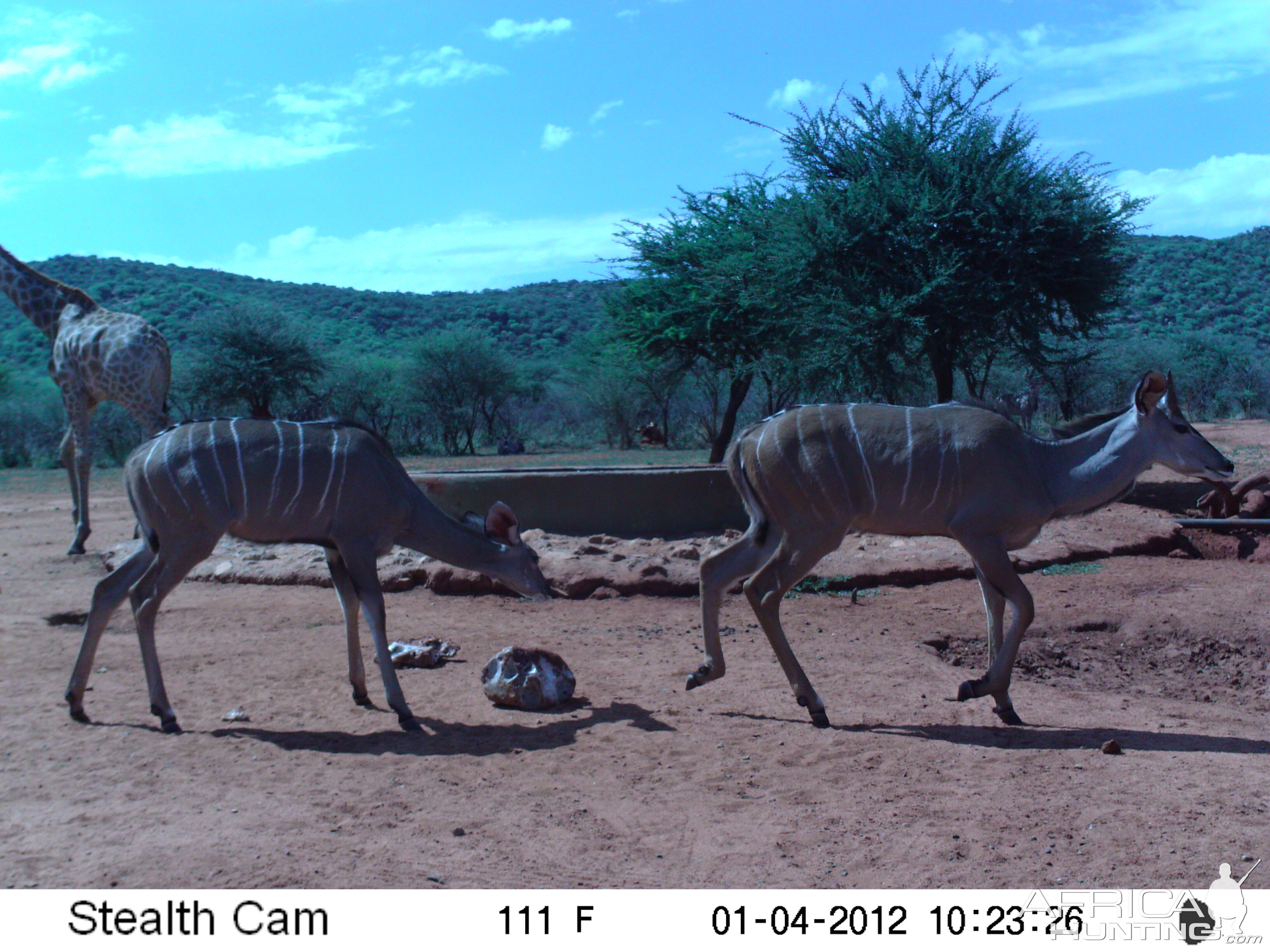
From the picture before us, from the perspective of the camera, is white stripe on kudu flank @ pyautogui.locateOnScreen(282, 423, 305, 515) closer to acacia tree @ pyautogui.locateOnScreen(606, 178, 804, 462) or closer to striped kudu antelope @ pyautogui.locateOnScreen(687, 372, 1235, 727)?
striped kudu antelope @ pyautogui.locateOnScreen(687, 372, 1235, 727)

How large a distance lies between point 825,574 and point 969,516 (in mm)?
4200

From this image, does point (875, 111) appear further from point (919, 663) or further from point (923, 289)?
point (919, 663)

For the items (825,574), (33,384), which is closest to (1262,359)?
(825,574)

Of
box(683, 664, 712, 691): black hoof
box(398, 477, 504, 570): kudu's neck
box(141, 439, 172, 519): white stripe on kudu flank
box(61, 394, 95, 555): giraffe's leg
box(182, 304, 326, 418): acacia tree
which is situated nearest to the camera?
box(141, 439, 172, 519): white stripe on kudu flank

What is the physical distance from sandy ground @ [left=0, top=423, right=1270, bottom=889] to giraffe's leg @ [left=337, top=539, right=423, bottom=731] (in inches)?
6.9

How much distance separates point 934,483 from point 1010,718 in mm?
1394

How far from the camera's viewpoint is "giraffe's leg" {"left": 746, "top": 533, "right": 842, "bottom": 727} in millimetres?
6203

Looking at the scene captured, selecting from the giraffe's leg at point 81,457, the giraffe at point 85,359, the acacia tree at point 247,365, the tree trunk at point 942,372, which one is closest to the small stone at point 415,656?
the giraffe at point 85,359

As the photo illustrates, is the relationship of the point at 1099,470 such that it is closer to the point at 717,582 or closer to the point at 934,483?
the point at 934,483

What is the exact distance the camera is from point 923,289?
583 inches

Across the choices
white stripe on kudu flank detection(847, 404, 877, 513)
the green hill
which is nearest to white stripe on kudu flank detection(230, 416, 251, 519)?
white stripe on kudu flank detection(847, 404, 877, 513)

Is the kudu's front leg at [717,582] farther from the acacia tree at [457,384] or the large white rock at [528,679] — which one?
the acacia tree at [457,384]

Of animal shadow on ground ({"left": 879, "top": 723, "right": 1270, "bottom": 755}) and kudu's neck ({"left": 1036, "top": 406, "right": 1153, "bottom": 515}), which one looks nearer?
animal shadow on ground ({"left": 879, "top": 723, "right": 1270, "bottom": 755})

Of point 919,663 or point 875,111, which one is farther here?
point 875,111
